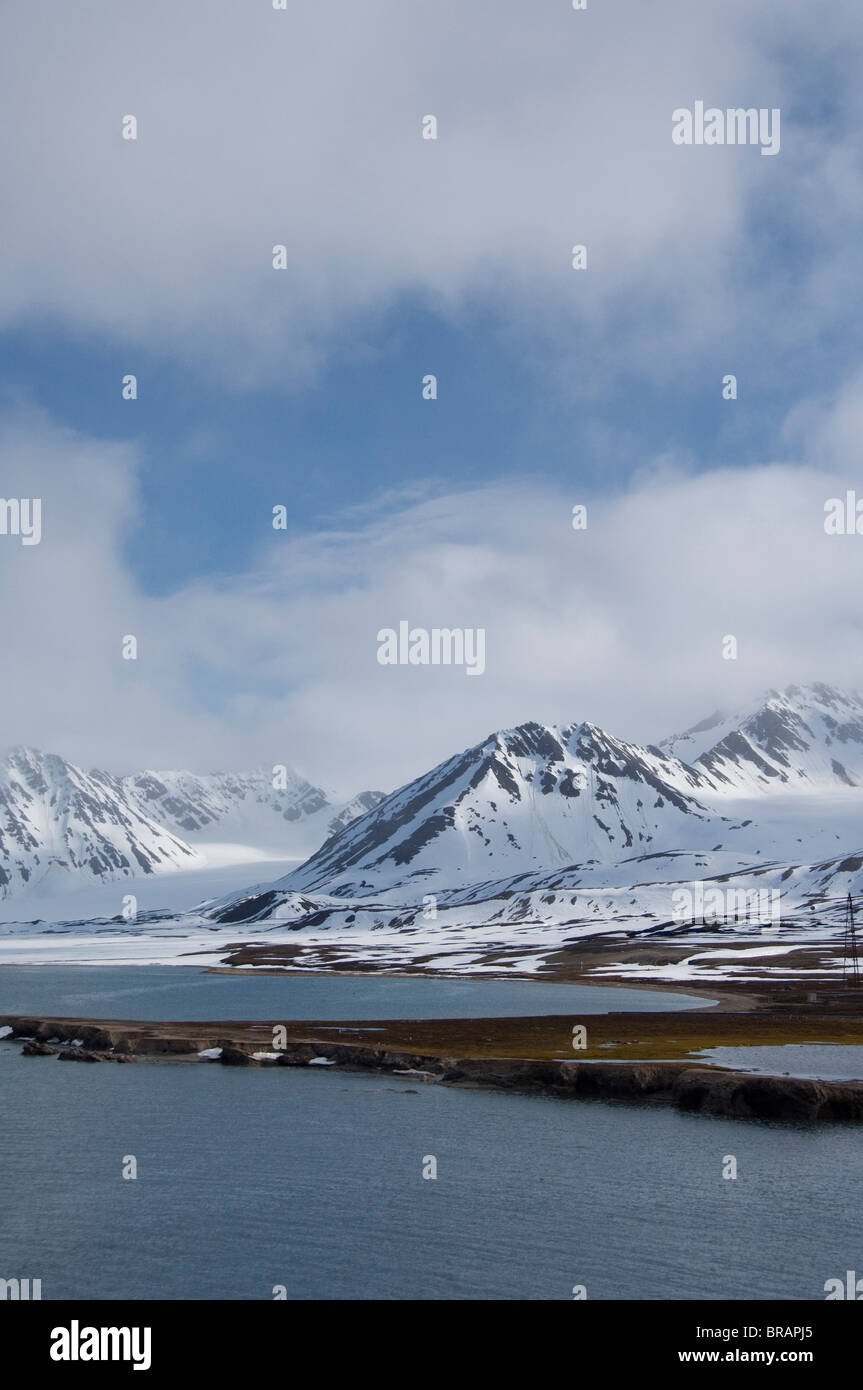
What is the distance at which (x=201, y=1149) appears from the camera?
61531 mm

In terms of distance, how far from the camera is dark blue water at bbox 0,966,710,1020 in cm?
13900

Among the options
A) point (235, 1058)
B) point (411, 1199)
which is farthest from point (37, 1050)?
point (411, 1199)

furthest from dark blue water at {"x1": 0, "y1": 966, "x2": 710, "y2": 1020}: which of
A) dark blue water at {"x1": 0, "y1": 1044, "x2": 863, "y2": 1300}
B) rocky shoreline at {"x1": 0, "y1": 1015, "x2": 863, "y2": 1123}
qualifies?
dark blue water at {"x1": 0, "y1": 1044, "x2": 863, "y2": 1300}

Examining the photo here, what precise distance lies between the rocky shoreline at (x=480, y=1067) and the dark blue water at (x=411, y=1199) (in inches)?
155

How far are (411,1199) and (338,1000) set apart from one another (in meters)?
114

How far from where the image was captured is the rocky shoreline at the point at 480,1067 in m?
70.1

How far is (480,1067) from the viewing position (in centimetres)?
8494

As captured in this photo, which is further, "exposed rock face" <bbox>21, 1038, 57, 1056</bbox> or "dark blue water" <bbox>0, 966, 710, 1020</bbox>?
"dark blue water" <bbox>0, 966, 710, 1020</bbox>

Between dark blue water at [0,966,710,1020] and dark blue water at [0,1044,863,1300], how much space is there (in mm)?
63924

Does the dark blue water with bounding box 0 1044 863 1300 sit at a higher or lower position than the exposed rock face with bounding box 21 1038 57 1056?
higher

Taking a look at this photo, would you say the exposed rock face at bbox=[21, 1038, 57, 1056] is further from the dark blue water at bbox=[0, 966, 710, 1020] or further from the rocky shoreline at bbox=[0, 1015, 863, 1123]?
the dark blue water at bbox=[0, 966, 710, 1020]
